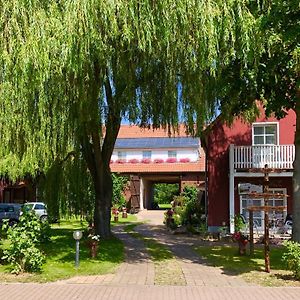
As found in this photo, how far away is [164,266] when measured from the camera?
1166 cm

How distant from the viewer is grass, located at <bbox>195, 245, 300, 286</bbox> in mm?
9867

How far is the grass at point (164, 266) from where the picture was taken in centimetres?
981

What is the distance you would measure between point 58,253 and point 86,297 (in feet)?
17.8

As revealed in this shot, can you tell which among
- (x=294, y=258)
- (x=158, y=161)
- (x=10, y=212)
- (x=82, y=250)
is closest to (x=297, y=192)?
(x=294, y=258)

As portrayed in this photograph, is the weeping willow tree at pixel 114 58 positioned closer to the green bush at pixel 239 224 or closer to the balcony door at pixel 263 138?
the green bush at pixel 239 224

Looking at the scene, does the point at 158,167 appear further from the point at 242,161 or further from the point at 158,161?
the point at 242,161

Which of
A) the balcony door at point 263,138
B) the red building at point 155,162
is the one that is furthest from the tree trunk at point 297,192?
the red building at point 155,162

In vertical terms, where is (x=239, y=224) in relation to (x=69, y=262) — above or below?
above

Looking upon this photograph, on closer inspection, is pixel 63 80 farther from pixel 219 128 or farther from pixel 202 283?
pixel 219 128

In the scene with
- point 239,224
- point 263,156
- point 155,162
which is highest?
point 155,162

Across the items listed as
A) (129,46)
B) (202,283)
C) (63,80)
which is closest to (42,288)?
(202,283)

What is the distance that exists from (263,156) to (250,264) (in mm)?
8782

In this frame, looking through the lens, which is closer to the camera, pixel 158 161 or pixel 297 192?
pixel 297 192

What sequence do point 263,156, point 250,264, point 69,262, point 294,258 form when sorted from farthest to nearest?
point 263,156 < point 250,264 < point 69,262 < point 294,258
